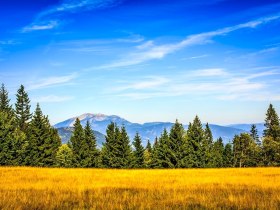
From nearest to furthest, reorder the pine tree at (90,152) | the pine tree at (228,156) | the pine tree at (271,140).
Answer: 1. the pine tree at (90,152)
2. the pine tree at (271,140)
3. the pine tree at (228,156)

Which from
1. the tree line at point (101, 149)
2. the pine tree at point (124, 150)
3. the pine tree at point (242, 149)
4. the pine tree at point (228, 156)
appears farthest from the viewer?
the pine tree at point (228, 156)

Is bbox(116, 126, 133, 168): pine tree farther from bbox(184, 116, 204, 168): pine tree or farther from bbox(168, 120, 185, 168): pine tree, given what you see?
bbox(184, 116, 204, 168): pine tree

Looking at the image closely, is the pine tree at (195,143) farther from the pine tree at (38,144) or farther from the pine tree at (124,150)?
the pine tree at (38,144)

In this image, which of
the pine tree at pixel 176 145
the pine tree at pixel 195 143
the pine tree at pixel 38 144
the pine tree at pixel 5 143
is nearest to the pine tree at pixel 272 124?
the pine tree at pixel 195 143

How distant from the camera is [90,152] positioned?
60.1m

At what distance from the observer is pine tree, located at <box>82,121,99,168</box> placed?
195 feet

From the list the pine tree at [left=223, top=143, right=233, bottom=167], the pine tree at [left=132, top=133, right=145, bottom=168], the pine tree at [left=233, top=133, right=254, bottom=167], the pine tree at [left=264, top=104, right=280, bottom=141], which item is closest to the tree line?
the pine tree at [left=132, top=133, right=145, bottom=168]

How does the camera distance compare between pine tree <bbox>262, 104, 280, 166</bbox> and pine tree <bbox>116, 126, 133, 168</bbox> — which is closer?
pine tree <bbox>116, 126, 133, 168</bbox>

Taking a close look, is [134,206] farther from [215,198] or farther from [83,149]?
[83,149]

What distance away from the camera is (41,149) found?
54.0 m

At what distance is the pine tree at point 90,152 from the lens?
195 ft

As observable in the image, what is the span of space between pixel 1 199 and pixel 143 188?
19.8 ft

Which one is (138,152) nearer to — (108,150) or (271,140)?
(108,150)

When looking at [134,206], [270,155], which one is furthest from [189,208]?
[270,155]
